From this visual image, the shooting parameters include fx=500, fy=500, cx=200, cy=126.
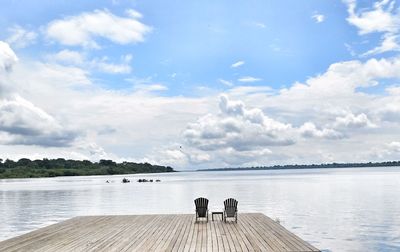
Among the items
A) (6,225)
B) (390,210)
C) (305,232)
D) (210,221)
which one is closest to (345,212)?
(390,210)

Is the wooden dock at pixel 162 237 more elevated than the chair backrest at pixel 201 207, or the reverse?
the chair backrest at pixel 201 207

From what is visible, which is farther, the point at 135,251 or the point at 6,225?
the point at 6,225

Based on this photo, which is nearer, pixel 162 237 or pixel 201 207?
pixel 162 237

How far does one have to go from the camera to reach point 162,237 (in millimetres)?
14234

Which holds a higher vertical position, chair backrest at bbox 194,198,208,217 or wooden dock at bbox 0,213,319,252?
chair backrest at bbox 194,198,208,217

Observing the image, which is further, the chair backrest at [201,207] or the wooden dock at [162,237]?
the chair backrest at [201,207]

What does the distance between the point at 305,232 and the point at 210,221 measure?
655 centimetres

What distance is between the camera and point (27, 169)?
179m

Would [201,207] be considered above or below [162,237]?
above

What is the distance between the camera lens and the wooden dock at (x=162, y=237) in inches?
490

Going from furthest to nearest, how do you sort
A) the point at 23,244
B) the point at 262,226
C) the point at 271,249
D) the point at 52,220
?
1. the point at 52,220
2. the point at 262,226
3. the point at 23,244
4. the point at 271,249

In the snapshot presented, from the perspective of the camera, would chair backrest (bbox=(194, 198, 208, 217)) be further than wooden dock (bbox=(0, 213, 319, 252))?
Yes

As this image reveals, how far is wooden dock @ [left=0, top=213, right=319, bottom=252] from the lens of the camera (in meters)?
12.5

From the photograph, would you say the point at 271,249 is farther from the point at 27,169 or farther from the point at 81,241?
the point at 27,169
